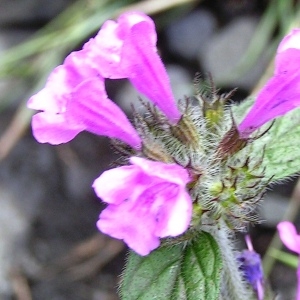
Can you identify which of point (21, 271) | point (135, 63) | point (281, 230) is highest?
point (135, 63)

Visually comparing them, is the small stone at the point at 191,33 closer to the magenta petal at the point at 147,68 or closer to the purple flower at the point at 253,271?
the purple flower at the point at 253,271

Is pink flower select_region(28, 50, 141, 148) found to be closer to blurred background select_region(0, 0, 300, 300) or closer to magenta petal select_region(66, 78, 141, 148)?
magenta petal select_region(66, 78, 141, 148)

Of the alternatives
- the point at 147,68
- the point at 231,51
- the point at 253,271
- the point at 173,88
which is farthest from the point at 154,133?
the point at 231,51

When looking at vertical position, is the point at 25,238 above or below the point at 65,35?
below

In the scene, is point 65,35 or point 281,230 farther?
point 65,35

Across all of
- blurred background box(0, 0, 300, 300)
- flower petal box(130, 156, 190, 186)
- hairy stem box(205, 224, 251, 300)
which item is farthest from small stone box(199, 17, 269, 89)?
flower petal box(130, 156, 190, 186)

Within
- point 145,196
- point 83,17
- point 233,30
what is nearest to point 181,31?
point 233,30

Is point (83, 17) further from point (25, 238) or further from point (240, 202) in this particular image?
point (240, 202)

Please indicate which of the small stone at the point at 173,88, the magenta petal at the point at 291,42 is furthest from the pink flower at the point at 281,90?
the small stone at the point at 173,88
